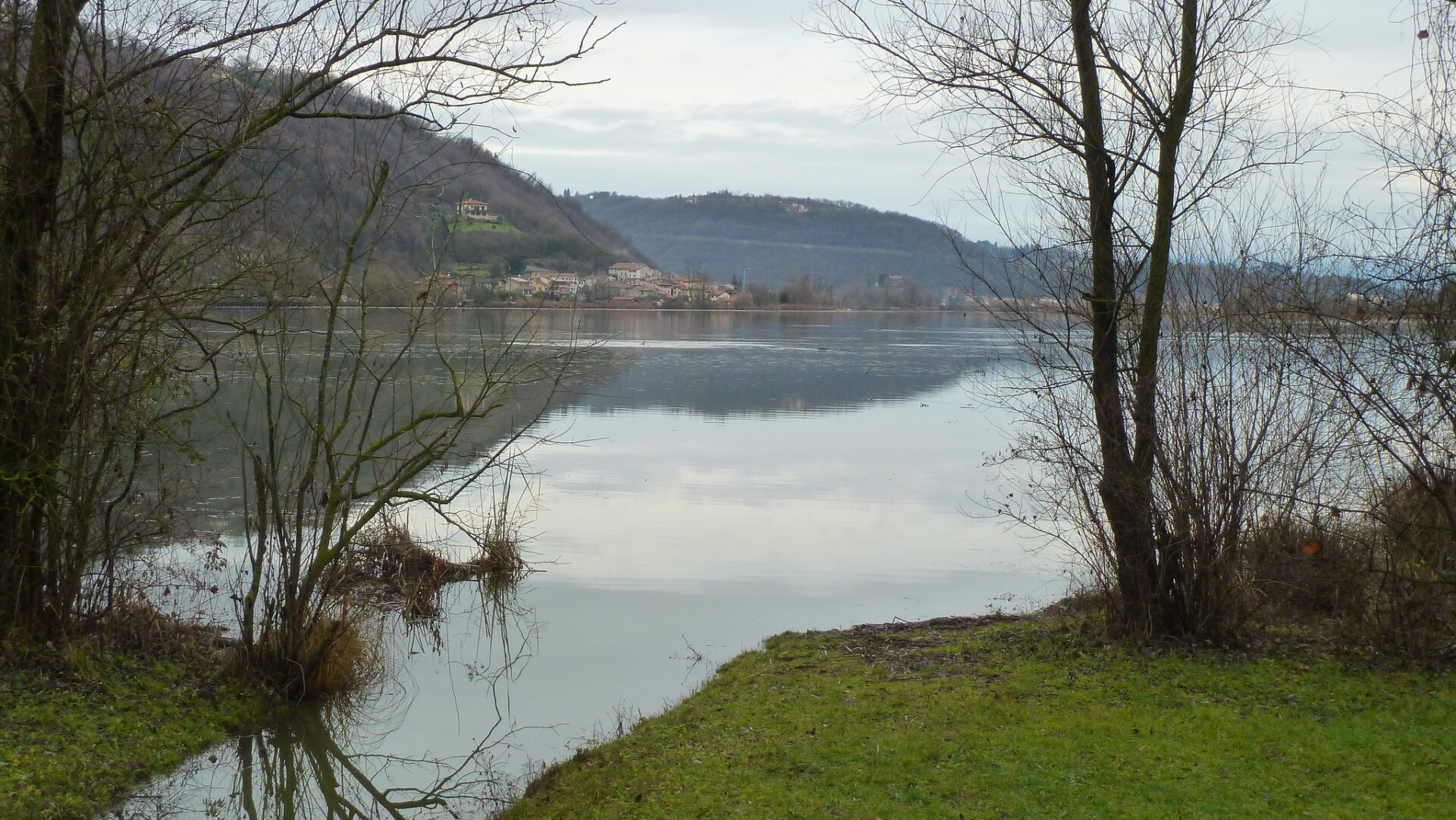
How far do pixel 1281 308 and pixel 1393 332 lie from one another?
0.97 metres

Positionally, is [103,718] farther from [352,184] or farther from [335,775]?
[352,184]

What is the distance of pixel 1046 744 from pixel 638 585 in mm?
6785

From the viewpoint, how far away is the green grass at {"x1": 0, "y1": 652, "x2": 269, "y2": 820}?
552 cm

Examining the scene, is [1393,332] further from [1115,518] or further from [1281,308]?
[1115,518]

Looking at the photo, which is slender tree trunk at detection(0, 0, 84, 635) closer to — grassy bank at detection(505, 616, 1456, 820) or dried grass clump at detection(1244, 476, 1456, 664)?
grassy bank at detection(505, 616, 1456, 820)

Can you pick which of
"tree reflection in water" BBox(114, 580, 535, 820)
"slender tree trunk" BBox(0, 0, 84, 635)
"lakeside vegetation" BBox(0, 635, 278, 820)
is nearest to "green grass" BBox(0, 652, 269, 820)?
"lakeside vegetation" BBox(0, 635, 278, 820)

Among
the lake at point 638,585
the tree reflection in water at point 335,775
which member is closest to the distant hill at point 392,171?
the lake at point 638,585

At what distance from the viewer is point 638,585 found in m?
12.1

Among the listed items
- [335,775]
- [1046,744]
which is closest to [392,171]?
[335,775]

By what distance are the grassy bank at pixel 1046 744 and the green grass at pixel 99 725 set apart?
86.9 inches

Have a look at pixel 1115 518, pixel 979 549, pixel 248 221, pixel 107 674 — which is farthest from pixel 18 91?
pixel 979 549

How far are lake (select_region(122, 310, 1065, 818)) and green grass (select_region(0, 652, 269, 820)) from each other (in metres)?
0.18

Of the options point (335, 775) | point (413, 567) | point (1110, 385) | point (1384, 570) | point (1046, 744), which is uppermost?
point (1110, 385)

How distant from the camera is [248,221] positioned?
7.60 meters
